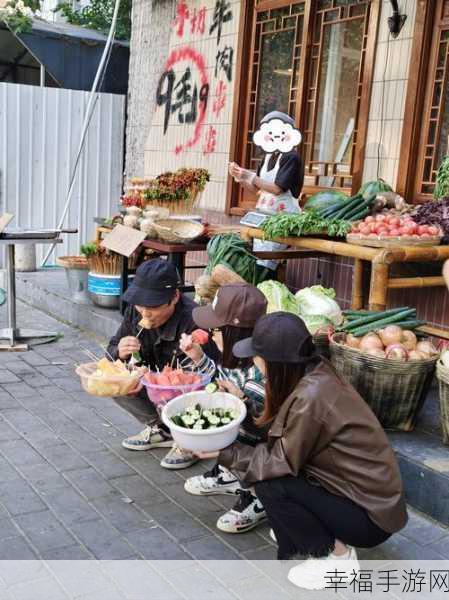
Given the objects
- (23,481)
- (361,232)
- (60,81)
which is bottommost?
(23,481)

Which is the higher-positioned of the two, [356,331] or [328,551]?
[356,331]

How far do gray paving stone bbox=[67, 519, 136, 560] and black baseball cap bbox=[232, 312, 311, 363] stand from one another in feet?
3.95

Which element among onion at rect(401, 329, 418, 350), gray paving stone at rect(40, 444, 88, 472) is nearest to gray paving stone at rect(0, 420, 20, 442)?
gray paving stone at rect(40, 444, 88, 472)

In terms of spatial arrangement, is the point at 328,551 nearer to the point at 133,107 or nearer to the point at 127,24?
the point at 133,107

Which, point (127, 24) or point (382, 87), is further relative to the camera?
point (127, 24)

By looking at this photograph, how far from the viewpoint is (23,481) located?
4.03 metres

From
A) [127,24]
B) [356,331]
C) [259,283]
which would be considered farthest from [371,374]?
[127,24]

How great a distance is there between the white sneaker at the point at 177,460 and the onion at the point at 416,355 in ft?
4.79

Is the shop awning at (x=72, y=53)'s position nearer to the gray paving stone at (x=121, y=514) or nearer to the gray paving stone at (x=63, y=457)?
the gray paving stone at (x=63, y=457)

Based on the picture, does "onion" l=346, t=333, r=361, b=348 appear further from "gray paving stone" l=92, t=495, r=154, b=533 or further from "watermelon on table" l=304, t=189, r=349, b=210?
"watermelon on table" l=304, t=189, r=349, b=210

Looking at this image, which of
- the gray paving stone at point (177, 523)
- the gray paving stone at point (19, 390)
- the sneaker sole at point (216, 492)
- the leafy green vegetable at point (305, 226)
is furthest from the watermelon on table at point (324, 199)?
the gray paving stone at point (177, 523)

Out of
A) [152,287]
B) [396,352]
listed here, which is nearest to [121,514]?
[152,287]

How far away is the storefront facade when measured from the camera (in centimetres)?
603

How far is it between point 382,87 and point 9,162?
19.9ft
